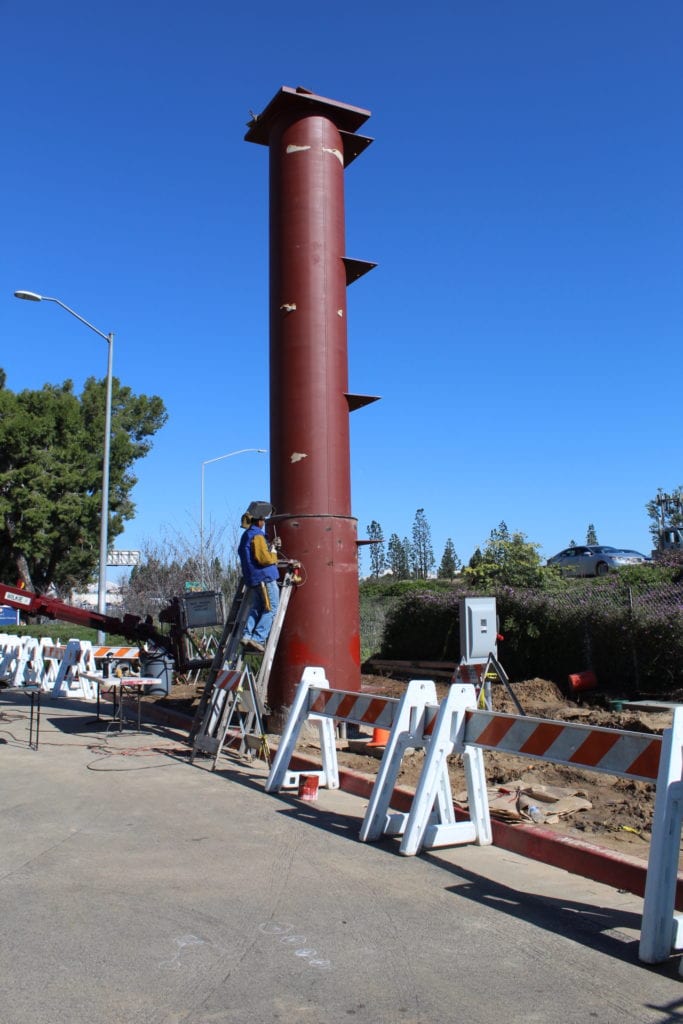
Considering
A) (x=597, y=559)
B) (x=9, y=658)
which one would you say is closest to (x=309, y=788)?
(x=9, y=658)

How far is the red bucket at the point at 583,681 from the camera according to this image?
1595cm

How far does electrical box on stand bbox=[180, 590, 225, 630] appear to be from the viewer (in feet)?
47.4

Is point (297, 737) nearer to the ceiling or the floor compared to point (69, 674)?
nearer to the floor

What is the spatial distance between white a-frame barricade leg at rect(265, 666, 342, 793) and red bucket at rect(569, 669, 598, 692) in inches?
325

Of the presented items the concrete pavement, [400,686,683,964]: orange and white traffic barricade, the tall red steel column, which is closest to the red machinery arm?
the tall red steel column

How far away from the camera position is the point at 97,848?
6.56 metres

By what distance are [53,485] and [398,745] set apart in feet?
125

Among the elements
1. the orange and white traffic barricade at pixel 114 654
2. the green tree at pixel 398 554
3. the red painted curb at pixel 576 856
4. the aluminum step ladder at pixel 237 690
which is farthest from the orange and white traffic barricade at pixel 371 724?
the green tree at pixel 398 554

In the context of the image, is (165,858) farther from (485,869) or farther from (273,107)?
(273,107)

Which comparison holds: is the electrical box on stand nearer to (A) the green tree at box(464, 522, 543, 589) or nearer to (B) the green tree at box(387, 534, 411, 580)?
(A) the green tree at box(464, 522, 543, 589)

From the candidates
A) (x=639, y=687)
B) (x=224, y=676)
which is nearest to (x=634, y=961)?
(x=224, y=676)

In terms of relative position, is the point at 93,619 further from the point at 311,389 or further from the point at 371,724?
the point at 371,724

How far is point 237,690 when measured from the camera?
1033 centimetres

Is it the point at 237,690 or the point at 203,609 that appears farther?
the point at 203,609
